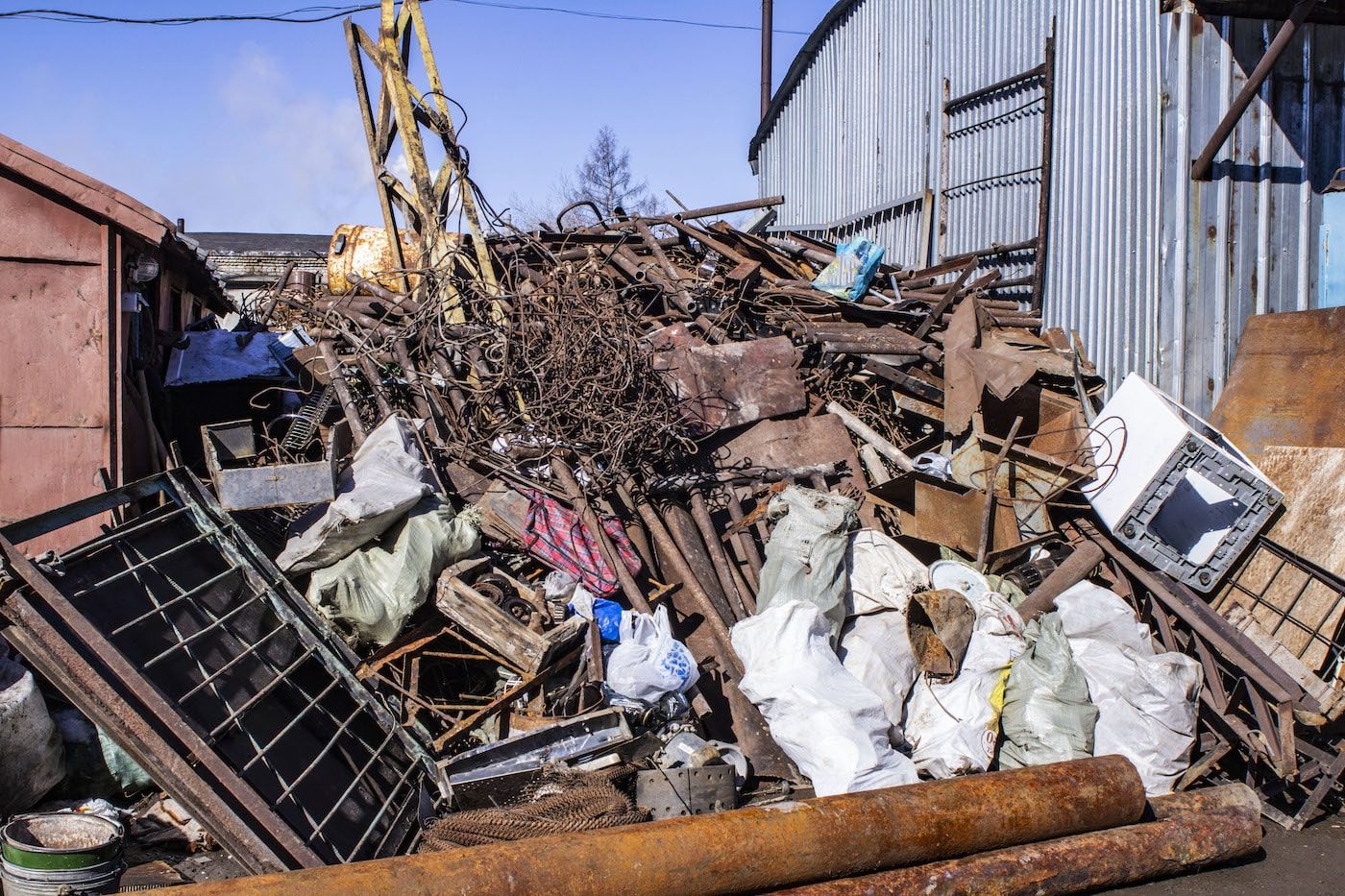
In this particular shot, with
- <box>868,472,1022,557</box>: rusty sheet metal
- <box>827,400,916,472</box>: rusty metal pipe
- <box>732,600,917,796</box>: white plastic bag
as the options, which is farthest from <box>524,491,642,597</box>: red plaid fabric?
<box>827,400,916,472</box>: rusty metal pipe

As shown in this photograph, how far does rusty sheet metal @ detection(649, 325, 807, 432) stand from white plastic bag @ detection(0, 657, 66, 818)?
419cm

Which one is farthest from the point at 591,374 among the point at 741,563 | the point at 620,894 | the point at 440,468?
the point at 620,894

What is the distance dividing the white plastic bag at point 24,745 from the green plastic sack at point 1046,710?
4.48 m

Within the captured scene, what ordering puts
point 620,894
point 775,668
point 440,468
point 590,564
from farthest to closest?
point 440,468 < point 590,564 < point 775,668 < point 620,894

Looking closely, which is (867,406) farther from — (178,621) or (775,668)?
(178,621)

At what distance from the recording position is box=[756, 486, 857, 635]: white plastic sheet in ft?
17.5

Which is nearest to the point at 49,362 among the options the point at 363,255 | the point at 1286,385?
the point at 363,255

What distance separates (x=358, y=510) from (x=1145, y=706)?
13.4 ft

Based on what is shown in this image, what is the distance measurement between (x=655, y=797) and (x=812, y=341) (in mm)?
4202

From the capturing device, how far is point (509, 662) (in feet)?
16.4

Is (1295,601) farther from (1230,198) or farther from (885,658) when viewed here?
Answer: (1230,198)

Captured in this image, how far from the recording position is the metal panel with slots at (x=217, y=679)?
3662 millimetres

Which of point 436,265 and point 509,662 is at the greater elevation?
point 436,265

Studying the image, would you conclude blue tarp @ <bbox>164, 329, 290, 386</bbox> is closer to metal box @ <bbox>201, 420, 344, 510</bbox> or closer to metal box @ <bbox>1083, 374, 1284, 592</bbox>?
metal box @ <bbox>201, 420, 344, 510</bbox>
